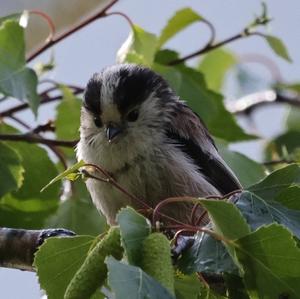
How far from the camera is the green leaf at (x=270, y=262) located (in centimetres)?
192

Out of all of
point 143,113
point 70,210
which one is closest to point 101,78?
point 143,113

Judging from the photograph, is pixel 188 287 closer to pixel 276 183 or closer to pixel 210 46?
pixel 276 183

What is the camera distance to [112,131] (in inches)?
122

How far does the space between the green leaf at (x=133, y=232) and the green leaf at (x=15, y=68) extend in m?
1.00

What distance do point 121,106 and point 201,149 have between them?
0.33m

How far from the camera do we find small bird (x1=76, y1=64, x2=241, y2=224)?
3020mm

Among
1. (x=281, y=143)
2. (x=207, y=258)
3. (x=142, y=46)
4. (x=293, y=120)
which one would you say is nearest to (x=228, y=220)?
(x=207, y=258)

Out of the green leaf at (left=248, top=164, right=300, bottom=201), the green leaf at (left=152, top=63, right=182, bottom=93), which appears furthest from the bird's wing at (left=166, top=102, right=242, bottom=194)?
the green leaf at (left=248, top=164, right=300, bottom=201)

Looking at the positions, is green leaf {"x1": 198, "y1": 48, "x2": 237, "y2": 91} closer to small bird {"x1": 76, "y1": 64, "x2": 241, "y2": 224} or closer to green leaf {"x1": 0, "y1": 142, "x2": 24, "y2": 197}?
small bird {"x1": 76, "y1": 64, "x2": 241, "y2": 224}

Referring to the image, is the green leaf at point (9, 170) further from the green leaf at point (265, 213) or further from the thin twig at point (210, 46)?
the green leaf at point (265, 213)

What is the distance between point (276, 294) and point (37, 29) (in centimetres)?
263

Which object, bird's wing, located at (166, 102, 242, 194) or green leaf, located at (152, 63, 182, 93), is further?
green leaf, located at (152, 63, 182, 93)

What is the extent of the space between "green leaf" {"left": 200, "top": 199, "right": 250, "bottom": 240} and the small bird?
99cm

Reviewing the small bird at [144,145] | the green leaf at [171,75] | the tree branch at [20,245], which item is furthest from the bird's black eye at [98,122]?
the tree branch at [20,245]
